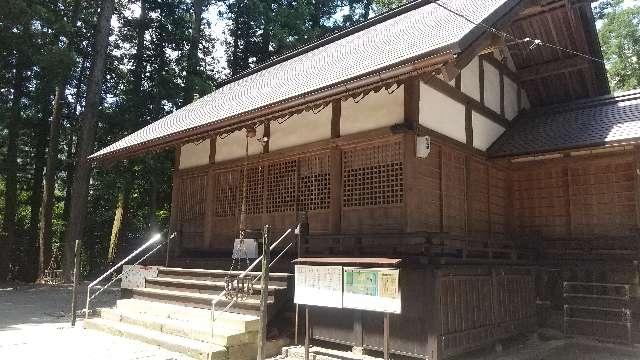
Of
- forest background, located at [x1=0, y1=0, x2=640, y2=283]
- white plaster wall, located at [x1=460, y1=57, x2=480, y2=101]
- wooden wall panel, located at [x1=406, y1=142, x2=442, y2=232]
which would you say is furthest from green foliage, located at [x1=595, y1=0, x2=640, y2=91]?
wooden wall panel, located at [x1=406, y1=142, x2=442, y2=232]

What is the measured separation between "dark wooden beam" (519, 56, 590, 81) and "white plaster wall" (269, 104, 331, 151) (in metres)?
6.38

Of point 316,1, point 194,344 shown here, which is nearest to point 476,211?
point 194,344

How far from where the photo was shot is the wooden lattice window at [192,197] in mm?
12156

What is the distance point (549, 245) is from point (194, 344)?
24.9 feet

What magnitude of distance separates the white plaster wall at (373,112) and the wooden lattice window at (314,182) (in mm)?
837

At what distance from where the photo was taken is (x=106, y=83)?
25031 mm

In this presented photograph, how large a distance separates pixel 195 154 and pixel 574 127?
9370 mm

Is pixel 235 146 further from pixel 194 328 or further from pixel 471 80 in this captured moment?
pixel 471 80

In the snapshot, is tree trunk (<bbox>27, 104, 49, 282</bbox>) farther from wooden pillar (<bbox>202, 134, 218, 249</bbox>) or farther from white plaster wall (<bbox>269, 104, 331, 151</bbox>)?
white plaster wall (<bbox>269, 104, 331, 151</bbox>)

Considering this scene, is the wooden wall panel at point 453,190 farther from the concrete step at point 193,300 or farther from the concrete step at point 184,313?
the concrete step at point 184,313

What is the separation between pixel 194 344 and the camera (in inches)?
269

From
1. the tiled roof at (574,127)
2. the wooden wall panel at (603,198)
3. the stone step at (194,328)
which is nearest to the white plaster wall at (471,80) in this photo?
the tiled roof at (574,127)

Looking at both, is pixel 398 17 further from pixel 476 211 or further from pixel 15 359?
pixel 15 359

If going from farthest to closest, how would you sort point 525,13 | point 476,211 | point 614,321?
point 525,13, point 476,211, point 614,321
